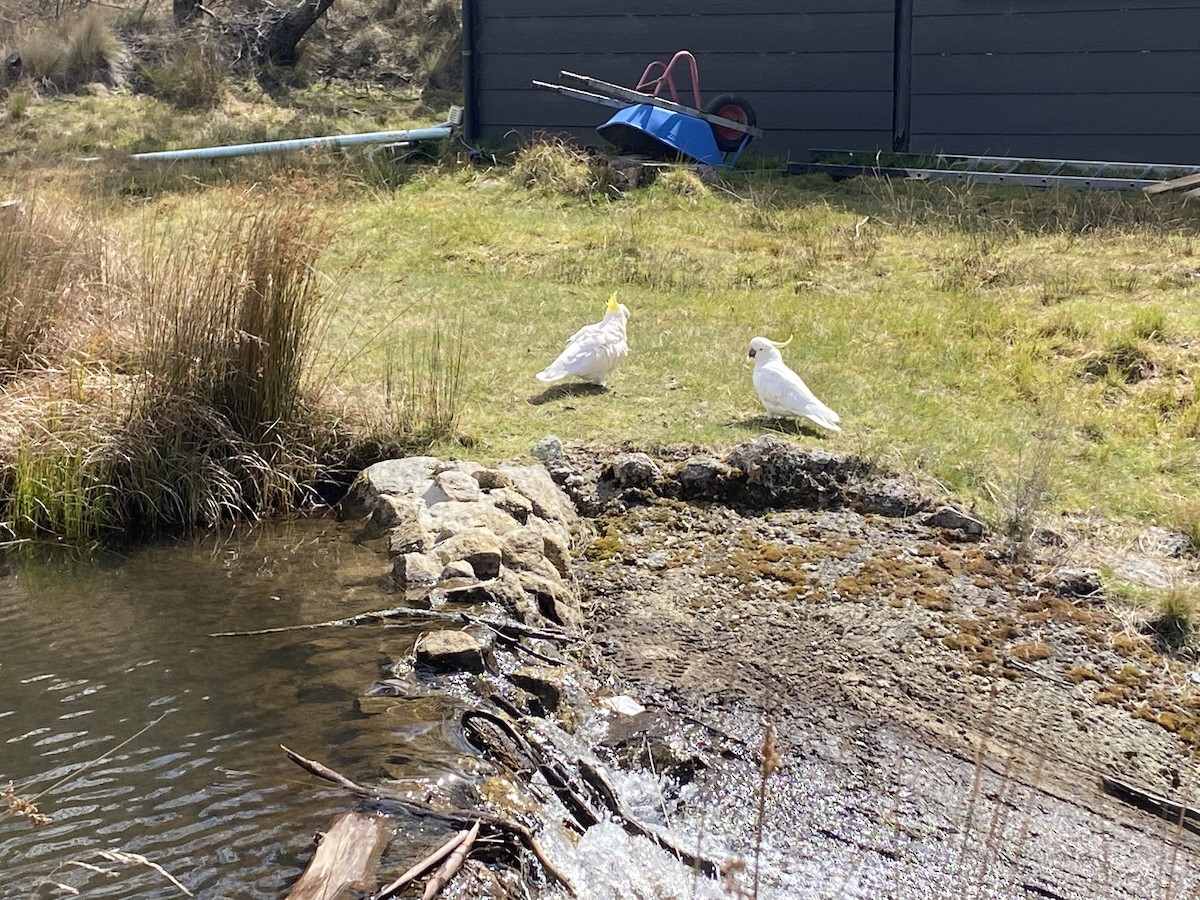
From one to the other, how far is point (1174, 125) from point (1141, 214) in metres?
2.79

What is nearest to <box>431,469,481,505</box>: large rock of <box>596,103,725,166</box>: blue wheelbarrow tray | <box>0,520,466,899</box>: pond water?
<box>0,520,466,899</box>: pond water

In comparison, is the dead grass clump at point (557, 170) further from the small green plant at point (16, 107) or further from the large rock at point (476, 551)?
the large rock at point (476, 551)

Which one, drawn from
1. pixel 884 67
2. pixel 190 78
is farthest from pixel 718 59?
pixel 190 78

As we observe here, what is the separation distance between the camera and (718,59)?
48.4 ft

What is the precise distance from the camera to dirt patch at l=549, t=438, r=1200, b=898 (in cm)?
373

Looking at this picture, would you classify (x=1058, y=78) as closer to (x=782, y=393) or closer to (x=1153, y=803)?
(x=782, y=393)

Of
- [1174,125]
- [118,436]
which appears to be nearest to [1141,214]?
[1174,125]

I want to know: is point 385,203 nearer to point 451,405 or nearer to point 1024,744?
point 451,405

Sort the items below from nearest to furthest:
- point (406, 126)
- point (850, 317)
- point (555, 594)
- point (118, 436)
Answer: point (555, 594) < point (118, 436) < point (850, 317) < point (406, 126)

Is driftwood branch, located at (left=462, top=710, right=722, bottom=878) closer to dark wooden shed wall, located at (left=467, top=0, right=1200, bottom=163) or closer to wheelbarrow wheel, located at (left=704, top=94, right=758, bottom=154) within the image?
wheelbarrow wheel, located at (left=704, top=94, right=758, bottom=154)

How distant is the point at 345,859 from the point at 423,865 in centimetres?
27

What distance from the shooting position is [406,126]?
17328 mm

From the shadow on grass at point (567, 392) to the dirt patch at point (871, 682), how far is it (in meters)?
0.95

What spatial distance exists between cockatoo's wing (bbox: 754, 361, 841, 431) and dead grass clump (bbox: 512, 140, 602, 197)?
6.31 metres
